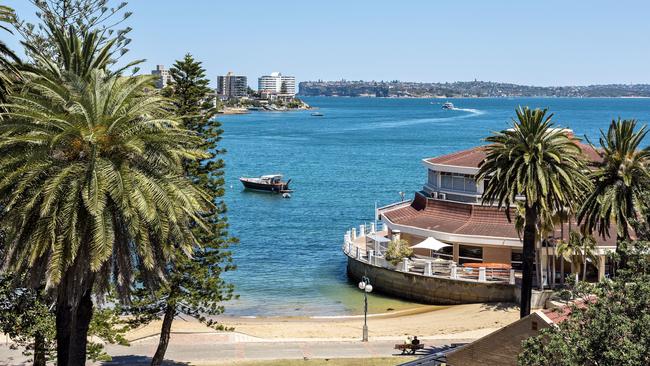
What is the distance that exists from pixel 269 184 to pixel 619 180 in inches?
2824

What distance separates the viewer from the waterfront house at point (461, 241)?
42.1 metres

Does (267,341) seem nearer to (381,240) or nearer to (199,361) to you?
(199,361)

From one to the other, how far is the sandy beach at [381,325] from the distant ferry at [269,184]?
186 ft

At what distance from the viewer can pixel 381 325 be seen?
40.1m

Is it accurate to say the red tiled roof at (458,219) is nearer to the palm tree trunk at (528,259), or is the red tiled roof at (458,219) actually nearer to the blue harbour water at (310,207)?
the blue harbour water at (310,207)

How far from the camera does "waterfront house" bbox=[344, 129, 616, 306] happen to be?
42094mm

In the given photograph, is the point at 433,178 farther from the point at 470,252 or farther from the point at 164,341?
the point at 164,341

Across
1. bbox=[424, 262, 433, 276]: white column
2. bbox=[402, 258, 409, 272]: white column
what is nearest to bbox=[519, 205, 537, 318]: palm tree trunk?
bbox=[424, 262, 433, 276]: white column

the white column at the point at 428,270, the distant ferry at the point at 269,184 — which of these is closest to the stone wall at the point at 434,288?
the white column at the point at 428,270

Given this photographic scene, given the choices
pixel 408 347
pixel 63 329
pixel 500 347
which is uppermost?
pixel 63 329

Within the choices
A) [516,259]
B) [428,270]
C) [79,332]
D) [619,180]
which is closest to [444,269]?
[428,270]

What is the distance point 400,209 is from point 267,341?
19640mm

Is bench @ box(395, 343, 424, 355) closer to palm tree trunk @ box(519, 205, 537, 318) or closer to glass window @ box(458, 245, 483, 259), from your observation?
palm tree trunk @ box(519, 205, 537, 318)

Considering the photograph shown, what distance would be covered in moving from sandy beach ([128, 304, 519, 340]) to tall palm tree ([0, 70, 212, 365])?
15.5 metres
